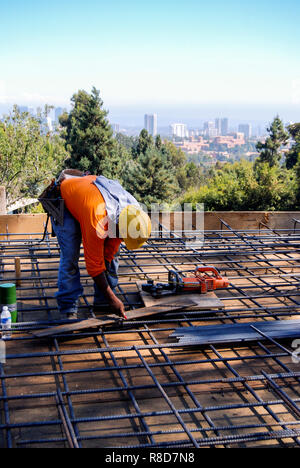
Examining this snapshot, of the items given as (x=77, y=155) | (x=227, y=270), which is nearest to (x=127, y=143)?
(x=77, y=155)

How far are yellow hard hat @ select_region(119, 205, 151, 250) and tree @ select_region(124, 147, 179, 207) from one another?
2116 cm

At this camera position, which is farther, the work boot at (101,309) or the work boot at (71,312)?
the work boot at (101,309)

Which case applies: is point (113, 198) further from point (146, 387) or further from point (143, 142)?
point (143, 142)

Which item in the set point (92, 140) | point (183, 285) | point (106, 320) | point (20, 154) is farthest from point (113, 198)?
point (92, 140)

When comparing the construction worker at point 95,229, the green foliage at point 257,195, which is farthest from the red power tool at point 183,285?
the green foliage at point 257,195

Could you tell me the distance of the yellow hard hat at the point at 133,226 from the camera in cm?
384

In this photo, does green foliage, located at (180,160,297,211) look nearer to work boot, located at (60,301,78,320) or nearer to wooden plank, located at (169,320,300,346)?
wooden plank, located at (169,320,300,346)

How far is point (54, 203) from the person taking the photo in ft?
13.9

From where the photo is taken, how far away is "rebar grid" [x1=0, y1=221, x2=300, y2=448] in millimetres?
2865

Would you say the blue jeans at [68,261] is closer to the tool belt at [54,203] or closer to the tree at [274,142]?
the tool belt at [54,203]

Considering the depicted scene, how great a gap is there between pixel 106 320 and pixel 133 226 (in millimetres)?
1022

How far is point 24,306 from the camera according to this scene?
195 inches

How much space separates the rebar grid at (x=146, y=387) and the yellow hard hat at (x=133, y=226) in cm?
93
